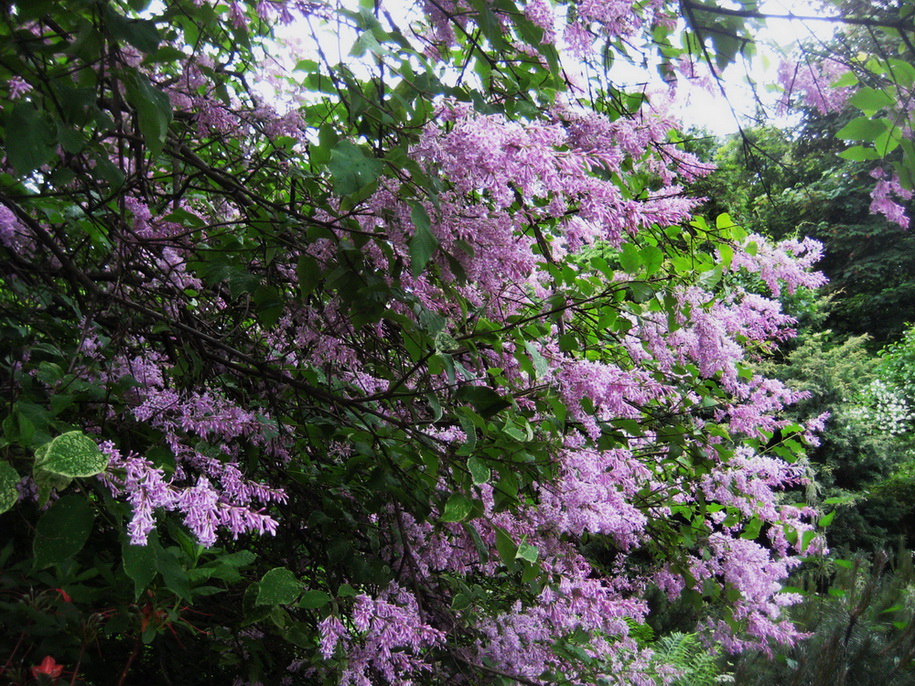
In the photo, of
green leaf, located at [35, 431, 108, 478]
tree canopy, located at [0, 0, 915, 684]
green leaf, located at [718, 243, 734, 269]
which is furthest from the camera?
green leaf, located at [718, 243, 734, 269]

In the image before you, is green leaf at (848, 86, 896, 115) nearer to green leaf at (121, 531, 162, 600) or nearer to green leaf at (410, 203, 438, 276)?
green leaf at (410, 203, 438, 276)

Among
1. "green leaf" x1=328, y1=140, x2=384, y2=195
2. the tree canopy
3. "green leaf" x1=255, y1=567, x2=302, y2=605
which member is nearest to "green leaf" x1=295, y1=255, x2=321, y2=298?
the tree canopy

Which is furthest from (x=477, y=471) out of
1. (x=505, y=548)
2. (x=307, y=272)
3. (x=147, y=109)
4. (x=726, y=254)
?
(x=726, y=254)

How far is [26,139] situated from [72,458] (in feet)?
2.30

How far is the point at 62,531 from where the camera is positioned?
108 cm

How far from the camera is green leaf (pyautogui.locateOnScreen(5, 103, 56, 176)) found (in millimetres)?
1249

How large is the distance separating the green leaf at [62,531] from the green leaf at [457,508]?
67 centimetres

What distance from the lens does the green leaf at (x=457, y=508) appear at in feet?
4.73

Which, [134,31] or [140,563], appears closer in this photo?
[140,563]

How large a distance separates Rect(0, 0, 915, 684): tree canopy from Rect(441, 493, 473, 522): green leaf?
0.01 meters

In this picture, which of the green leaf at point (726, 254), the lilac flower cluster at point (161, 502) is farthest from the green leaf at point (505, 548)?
the green leaf at point (726, 254)

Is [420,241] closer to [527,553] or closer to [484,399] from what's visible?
[484,399]

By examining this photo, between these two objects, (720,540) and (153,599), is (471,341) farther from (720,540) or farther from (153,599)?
(720,540)

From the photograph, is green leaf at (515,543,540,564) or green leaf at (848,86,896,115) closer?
green leaf at (848,86,896,115)
